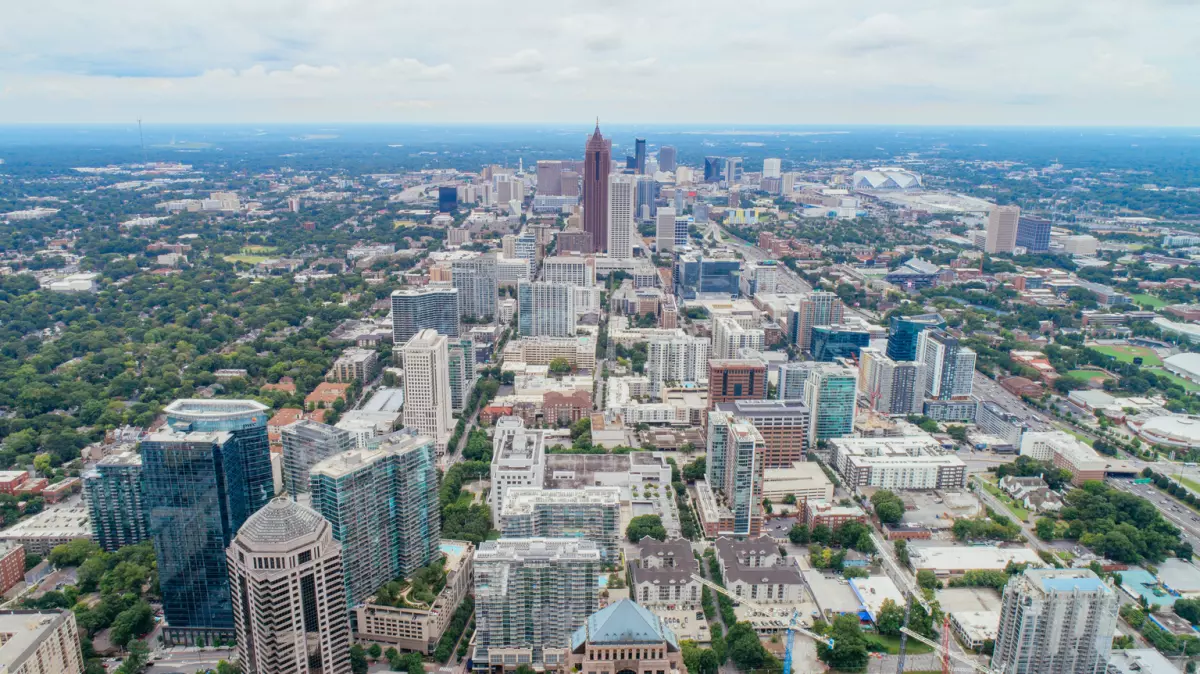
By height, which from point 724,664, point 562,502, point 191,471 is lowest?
point 724,664

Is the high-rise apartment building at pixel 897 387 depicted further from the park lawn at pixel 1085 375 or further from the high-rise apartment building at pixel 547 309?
the high-rise apartment building at pixel 547 309

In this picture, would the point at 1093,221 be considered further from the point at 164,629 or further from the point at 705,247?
the point at 164,629

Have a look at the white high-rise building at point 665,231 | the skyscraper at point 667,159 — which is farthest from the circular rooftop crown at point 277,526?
the skyscraper at point 667,159

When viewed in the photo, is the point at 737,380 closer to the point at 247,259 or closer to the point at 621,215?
the point at 621,215

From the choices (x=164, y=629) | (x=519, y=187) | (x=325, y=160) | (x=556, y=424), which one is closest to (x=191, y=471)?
(x=164, y=629)

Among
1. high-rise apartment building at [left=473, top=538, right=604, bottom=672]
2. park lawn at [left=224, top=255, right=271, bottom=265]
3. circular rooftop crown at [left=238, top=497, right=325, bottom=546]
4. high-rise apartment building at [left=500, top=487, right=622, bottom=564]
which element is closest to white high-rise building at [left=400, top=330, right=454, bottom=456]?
high-rise apartment building at [left=500, top=487, right=622, bottom=564]

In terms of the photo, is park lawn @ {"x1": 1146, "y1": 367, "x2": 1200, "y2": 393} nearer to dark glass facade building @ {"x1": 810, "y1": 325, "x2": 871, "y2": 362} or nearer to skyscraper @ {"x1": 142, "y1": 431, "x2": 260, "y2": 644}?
dark glass facade building @ {"x1": 810, "y1": 325, "x2": 871, "y2": 362}

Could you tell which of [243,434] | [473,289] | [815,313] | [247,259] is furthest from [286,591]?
[247,259]
